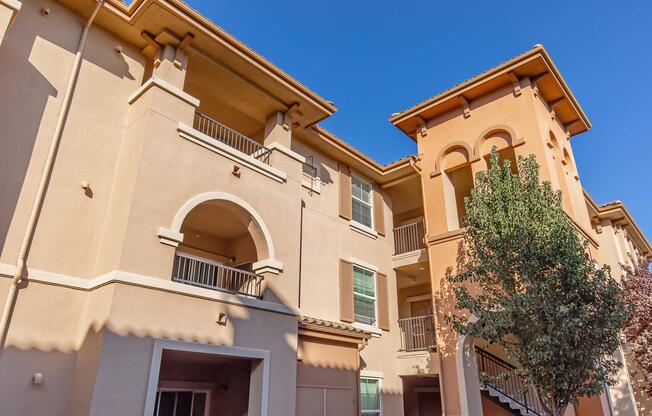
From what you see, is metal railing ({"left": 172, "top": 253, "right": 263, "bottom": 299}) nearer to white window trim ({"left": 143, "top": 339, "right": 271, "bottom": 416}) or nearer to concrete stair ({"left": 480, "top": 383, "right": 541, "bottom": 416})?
white window trim ({"left": 143, "top": 339, "right": 271, "bottom": 416})

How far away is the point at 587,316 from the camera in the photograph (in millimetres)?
8352

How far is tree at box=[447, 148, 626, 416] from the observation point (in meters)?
8.33

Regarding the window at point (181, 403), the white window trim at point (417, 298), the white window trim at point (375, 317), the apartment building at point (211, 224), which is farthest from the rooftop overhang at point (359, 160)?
Answer: the window at point (181, 403)

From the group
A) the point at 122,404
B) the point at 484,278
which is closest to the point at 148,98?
the point at 122,404

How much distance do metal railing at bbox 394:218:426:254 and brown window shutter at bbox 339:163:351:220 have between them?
2.77 meters

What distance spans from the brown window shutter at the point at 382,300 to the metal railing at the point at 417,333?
85 centimetres

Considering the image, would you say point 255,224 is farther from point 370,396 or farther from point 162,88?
point 370,396

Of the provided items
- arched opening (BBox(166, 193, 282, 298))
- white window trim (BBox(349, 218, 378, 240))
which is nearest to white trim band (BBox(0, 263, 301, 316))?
arched opening (BBox(166, 193, 282, 298))

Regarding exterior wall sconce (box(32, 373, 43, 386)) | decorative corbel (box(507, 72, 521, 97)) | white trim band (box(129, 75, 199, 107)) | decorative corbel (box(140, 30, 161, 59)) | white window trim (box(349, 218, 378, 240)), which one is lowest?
exterior wall sconce (box(32, 373, 43, 386))

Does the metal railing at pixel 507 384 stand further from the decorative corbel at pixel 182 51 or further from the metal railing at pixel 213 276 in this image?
the decorative corbel at pixel 182 51

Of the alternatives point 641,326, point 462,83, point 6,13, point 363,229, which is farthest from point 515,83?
point 6,13

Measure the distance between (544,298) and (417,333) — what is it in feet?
22.6

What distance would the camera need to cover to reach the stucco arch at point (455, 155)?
13992mm

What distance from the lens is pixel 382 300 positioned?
1488 centimetres
